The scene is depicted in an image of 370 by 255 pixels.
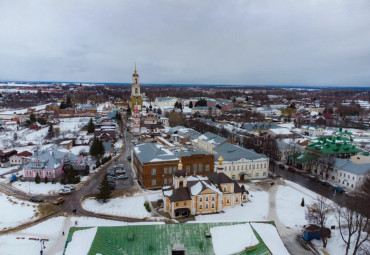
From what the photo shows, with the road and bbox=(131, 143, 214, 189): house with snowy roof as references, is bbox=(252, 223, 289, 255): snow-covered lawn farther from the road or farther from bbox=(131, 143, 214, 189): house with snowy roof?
the road

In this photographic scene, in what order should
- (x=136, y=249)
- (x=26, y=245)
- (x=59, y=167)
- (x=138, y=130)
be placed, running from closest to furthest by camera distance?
(x=136, y=249) < (x=26, y=245) < (x=59, y=167) < (x=138, y=130)

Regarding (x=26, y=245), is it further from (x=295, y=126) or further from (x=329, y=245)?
(x=295, y=126)

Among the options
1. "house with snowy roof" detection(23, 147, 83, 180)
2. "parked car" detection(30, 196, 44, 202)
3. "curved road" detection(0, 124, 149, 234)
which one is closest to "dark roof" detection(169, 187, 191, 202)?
"curved road" detection(0, 124, 149, 234)

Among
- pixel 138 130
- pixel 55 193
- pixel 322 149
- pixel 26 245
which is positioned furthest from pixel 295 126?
pixel 26 245

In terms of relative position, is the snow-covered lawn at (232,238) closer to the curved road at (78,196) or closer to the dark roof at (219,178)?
the curved road at (78,196)

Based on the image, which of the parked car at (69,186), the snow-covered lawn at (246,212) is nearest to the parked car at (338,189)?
the snow-covered lawn at (246,212)

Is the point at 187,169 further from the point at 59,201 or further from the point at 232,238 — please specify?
the point at 232,238
